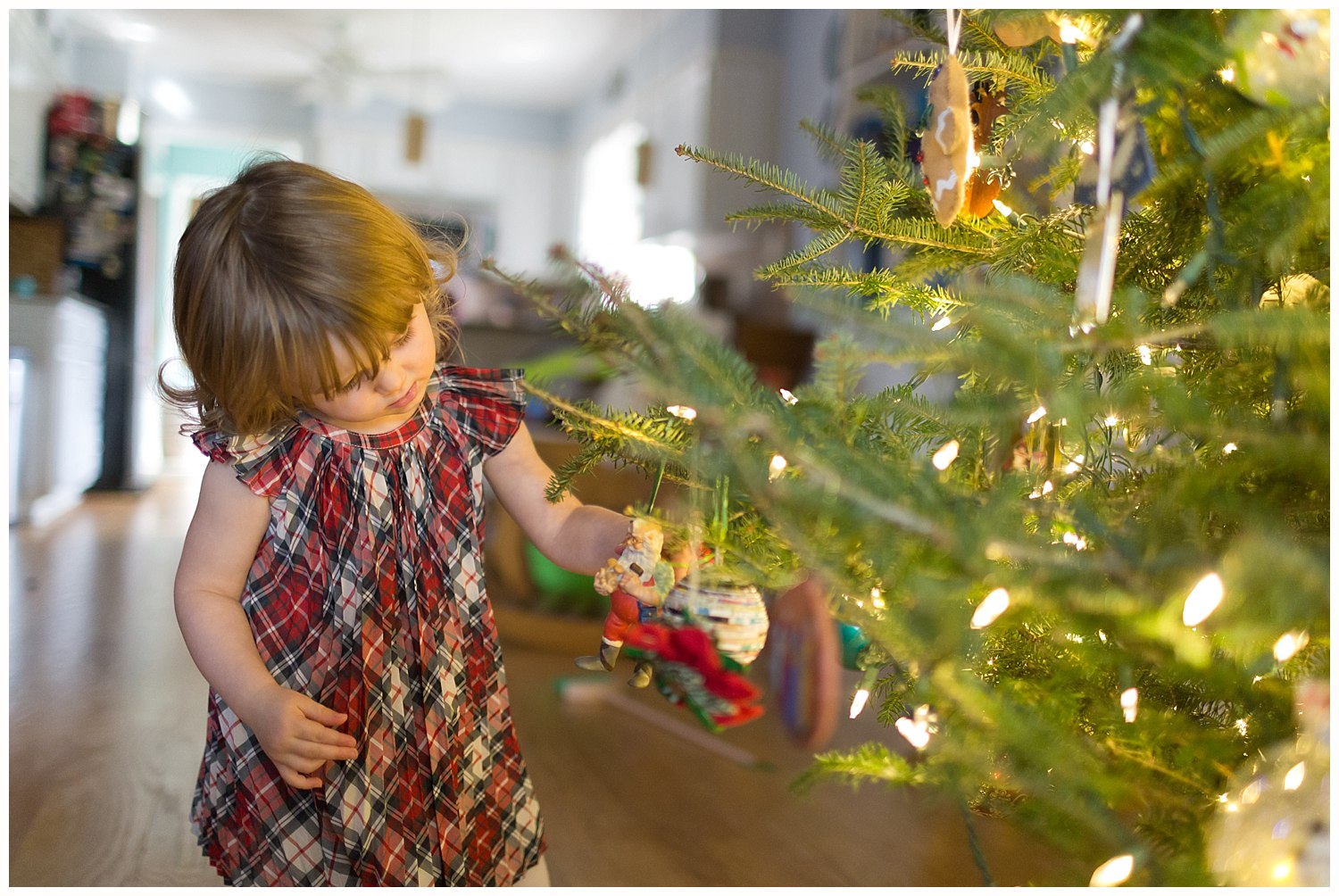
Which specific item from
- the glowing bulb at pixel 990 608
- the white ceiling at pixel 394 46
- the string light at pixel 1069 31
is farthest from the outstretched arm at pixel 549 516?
the white ceiling at pixel 394 46

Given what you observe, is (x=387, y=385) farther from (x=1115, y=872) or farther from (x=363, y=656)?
(x=1115, y=872)

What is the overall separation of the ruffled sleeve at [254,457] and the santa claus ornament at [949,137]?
1.67 feet

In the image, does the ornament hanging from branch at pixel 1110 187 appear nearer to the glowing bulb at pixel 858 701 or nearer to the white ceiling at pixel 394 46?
the glowing bulb at pixel 858 701

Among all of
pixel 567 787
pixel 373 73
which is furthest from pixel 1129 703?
pixel 373 73

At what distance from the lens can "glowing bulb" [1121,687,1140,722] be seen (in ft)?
1.79

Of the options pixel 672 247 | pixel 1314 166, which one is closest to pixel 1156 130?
pixel 1314 166

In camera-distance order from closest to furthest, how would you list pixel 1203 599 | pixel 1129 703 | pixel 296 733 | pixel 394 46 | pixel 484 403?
pixel 1203 599
pixel 1129 703
pixel 296 733
pixel 484 403
pixel 394 46

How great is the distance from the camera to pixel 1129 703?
55 cm

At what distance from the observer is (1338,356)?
46 cm

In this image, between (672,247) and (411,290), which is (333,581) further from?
(672,247)

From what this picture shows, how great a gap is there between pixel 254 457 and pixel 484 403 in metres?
0.19

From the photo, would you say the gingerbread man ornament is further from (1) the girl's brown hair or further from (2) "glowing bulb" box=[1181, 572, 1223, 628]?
(1) the girl's brown hair

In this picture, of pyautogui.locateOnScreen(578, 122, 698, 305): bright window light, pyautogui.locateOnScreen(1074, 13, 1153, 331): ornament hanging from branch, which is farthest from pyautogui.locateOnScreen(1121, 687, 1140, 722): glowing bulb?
pyautogui.locateOnScreen(578, 122, 698, 305): bright window light

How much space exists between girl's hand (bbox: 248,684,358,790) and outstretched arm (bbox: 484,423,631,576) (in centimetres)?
22
